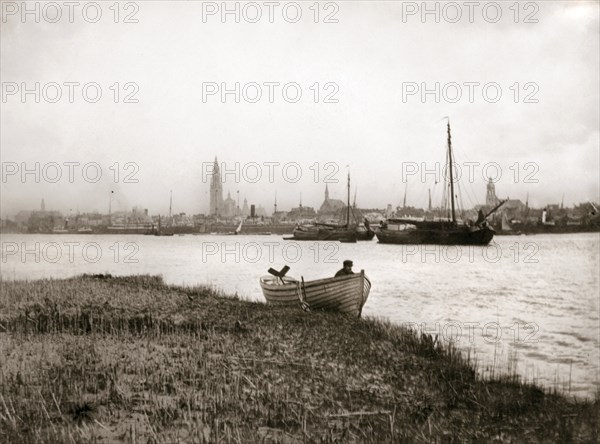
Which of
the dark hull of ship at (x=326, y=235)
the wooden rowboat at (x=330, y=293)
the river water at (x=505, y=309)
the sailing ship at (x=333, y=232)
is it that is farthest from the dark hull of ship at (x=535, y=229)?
the wooden rowboat at (x=330, y=293)

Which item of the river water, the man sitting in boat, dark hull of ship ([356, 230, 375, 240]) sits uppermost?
the man sitting in boat

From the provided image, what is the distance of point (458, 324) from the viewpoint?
712 inches

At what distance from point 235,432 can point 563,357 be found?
11994 mm

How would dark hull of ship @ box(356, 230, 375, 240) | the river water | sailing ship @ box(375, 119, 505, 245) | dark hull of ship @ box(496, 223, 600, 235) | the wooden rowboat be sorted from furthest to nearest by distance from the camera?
dark hull of ship @ box(496, 223, 600, 235)
dark hull of ship @ box(356, 230, 375, 240)
sailing ship @ box(375, 119, 505, 245)
the wooden rowboat
the river water

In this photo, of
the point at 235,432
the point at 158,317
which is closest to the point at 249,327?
the point at 158,317

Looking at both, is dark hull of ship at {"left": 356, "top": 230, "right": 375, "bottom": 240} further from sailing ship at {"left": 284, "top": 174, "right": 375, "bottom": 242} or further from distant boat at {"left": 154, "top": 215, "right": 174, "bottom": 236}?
distant boat at {"left": 154, "top": 215, "right": 174, "bottom": 236}

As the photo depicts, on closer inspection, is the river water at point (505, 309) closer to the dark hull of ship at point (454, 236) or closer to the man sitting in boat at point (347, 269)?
the man sitting in boat at point (347, 269)

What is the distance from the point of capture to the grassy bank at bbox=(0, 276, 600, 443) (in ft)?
17.4

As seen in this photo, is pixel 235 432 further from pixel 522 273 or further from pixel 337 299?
pixel 522 273

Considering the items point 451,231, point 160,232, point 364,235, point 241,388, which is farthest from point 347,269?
point 160,232

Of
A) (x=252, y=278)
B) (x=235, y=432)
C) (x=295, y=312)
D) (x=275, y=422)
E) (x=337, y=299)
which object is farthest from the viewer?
(x=252, y=278)

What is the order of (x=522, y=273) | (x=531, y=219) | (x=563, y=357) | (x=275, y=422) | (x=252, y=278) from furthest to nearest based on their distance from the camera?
(x=531, y=219) < (x=522, y=273) < (x=252, y=278) < (x=563, y=357) < (x=275, y=422)

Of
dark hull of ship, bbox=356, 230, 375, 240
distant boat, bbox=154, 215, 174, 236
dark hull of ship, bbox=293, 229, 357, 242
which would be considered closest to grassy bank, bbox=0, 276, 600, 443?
dark hull of ship, bbox=293, 229, 357, 242

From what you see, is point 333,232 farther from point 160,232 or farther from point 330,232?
point 160,232
